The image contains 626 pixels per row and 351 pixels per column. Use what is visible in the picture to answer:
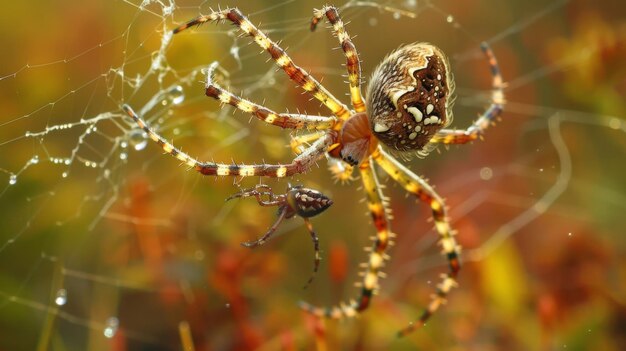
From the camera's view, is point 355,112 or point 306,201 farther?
point 355,112

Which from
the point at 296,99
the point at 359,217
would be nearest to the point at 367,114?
the point at 296,99

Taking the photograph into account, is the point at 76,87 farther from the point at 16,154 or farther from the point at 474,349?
the point at 474,349

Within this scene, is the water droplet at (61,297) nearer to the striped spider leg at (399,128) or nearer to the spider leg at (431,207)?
the striped spider leg at (399,128)

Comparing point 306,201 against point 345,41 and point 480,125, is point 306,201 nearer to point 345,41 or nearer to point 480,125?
point 345,41

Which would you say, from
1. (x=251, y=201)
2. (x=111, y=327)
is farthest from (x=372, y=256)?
(x=111, y=327)

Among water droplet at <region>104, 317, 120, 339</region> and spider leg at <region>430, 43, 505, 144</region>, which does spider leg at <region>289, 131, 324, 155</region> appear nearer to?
spider leg at <region>430, 43, 505, 144</region>

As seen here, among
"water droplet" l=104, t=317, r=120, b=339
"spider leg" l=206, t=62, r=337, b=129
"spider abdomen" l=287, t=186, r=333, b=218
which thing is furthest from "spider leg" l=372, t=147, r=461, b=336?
"water droplet" l=104, t=317, r=120, b=339
